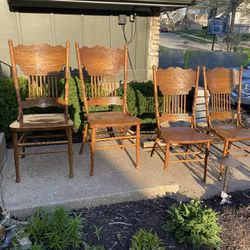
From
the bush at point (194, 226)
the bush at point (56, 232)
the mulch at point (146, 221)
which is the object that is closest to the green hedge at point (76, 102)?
the mulch at point (146, 221)

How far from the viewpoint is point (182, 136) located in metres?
2.67

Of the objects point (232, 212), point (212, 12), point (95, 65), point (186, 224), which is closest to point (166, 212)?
point (186, 224)

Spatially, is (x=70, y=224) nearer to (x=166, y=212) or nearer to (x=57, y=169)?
(x=166, y=212)

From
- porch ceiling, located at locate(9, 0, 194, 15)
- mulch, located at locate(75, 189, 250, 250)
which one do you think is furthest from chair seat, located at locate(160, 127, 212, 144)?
porch ceiling, located at locate(9, 0, 194, 15)

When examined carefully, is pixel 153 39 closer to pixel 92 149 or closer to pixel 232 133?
pixel 232 133

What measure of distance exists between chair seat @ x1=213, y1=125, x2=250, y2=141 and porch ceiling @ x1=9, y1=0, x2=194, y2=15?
2.06m

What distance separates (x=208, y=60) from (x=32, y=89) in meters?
7.23

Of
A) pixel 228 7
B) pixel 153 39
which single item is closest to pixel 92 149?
pixel 153 39

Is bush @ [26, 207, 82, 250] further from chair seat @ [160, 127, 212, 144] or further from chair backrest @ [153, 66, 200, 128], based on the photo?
chair backrest @ [153, 66, 200, 128]

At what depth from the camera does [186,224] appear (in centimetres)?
194

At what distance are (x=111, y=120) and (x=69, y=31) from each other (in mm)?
2462

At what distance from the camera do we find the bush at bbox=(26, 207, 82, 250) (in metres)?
1.83

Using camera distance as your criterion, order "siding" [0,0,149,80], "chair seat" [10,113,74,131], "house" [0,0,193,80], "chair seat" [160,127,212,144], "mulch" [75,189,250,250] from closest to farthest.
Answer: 1. "mulch" [75,189,250,250]
2. "chair seat" [10,113,74,131]
3. "chair seat" [160,127,212,144]
4. "house" [0,0,193,80]
5. "siding" [0,0,149,80]

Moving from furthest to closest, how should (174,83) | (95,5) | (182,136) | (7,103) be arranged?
1. (95,5)
2. (7,103)
3. (174,83)
4. (182,136)
